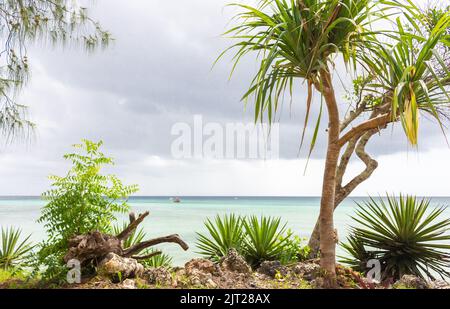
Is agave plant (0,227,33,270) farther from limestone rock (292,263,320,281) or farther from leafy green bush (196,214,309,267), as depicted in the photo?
limestone rock (292,263,320,281)

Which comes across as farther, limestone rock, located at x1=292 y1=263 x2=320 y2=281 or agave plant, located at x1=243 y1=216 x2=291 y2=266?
agave plant, located at x1=243 y1=216 x2=291 y2=266

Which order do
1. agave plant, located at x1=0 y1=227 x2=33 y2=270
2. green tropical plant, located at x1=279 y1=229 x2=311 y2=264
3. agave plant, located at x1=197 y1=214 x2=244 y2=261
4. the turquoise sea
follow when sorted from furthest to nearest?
the turquoise sea → agave plant, located at x1=0 y1=227 x2=33 y2=270 → agave plant, located at x1=197 y1=214 x2=244 y2=261 → green tropical plant, located at x1=279 y1=229 x2=311 y2=264

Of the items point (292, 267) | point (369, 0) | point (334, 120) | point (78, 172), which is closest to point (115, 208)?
point (78, 172)

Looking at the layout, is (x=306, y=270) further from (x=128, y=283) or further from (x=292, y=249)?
(x=128, y=283)

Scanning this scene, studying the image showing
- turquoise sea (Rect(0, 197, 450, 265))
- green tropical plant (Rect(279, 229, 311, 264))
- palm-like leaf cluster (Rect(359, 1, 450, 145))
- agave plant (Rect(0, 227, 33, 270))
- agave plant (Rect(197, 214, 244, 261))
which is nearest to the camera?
palm-like leaf cluster (Rect(359, 1, 450, 145))

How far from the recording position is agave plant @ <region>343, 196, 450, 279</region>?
19.2ft

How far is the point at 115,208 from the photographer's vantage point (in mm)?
4562

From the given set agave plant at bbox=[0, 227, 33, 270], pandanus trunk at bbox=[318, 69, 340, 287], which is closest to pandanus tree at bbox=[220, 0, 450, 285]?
pandanus trunk at bbox=[318, 69, 340, 287]

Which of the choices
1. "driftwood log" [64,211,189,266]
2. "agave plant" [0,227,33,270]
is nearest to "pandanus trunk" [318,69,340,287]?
"driftwood log" [64,211,189,266]

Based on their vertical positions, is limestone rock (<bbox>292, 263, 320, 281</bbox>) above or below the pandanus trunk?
below

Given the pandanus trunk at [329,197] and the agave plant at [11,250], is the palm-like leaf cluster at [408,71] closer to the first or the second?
the pandanus trunk at [329,197]

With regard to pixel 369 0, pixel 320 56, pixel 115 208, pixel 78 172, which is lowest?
pixel 115 208
